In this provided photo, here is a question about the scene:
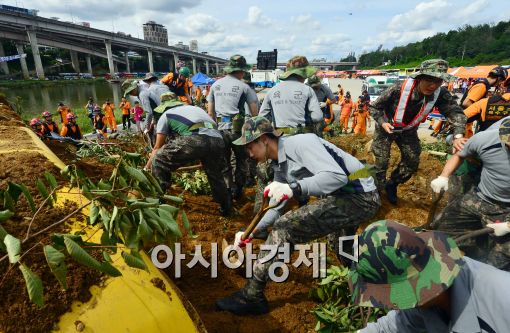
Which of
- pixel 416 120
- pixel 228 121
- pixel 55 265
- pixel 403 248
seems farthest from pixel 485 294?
pixel 228 121

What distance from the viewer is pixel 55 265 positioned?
91 centimetres

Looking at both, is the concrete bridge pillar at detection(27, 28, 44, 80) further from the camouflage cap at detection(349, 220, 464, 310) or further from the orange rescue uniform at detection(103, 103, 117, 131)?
the camouflage cap at detection(349, 220, 464, 310)

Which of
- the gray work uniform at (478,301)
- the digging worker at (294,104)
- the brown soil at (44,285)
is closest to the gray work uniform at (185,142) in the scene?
the digging worker at (294,104)

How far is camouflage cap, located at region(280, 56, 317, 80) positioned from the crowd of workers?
0.07 ft

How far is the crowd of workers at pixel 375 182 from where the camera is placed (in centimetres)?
116

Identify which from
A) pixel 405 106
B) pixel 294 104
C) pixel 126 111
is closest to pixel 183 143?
pixel 294 104

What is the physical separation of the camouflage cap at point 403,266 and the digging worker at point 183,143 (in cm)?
280

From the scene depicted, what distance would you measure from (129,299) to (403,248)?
1.21 metres

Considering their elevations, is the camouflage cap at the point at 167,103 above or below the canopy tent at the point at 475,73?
above

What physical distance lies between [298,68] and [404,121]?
1.61m

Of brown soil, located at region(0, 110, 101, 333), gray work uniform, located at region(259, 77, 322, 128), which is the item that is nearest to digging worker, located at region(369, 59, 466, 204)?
gray work uniform, located at region(259, 77, 322, 128)

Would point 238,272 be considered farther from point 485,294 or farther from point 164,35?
point 164,35

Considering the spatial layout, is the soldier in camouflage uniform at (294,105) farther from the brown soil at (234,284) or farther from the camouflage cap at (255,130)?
the camouflage cap at (255,130)

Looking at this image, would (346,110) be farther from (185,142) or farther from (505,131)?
(505,131)
